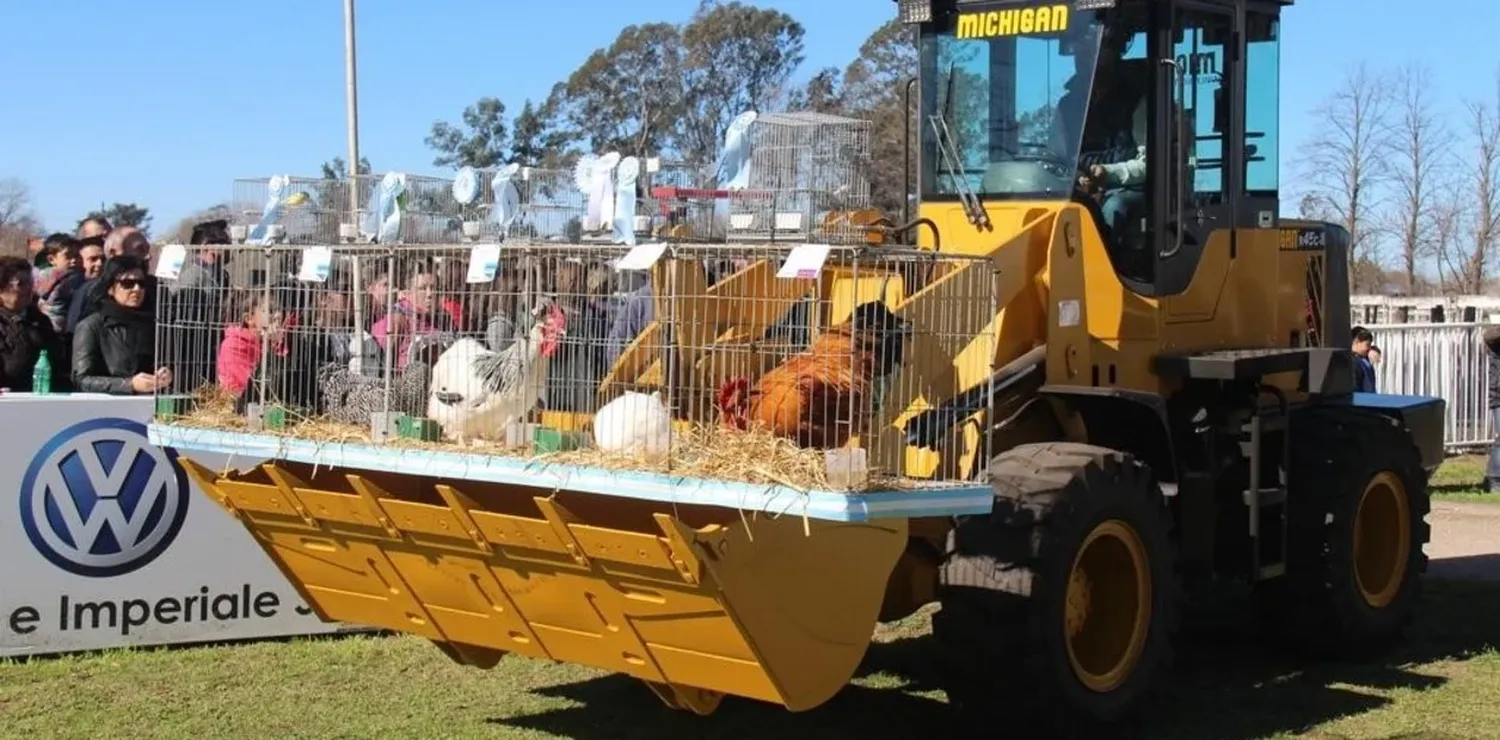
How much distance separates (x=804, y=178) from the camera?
8.06m

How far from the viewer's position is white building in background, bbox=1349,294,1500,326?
22.5 m

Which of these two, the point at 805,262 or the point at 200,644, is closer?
the point at 805,262

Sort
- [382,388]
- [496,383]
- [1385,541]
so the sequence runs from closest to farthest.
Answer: [496,383]
[382,388]
[1385,541]

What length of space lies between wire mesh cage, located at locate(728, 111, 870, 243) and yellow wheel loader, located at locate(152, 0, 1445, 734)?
0.42m

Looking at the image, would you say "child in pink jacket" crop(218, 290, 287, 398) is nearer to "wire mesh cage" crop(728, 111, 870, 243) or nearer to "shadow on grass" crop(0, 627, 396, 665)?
"wire mesh cage" crop(728, 111, 870, 243)

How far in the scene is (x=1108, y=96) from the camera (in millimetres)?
8297

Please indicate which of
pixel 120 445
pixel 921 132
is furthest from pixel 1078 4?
pixel 120 445

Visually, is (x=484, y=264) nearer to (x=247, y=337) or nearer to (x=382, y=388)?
(x=382, y=388)

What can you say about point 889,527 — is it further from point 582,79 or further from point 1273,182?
point 582,79

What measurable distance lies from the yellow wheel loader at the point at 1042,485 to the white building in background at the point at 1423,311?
41.8 feet

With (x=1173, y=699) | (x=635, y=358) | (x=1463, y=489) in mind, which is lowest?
(x=1173, y=699)

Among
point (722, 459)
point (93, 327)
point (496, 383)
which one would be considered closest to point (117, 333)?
point (93, 327)

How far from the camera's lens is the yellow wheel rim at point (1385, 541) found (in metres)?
9.78

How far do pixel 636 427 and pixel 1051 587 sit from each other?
6.06 ft
